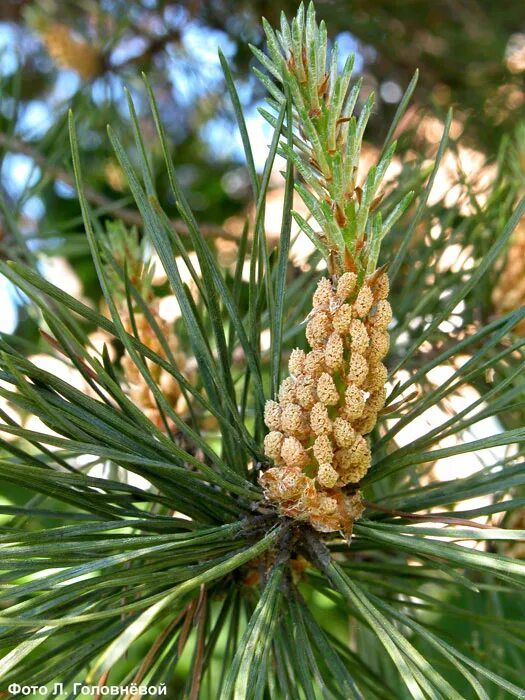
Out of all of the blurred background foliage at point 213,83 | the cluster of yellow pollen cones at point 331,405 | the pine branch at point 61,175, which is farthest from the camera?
the blurred background foliage at point 213,83

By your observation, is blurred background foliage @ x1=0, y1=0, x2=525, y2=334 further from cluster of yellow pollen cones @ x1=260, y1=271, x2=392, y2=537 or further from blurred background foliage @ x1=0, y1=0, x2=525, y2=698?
cluster of yellow pollen cones @ x1=260, y1=271, x2=392, y2=537

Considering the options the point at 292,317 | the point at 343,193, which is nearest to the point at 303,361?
the point at 343,193

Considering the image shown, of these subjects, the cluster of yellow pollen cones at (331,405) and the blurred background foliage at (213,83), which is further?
the blurred background foliage at (213,83)

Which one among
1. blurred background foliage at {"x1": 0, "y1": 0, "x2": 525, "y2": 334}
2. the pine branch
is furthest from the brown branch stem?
blurred background foliage at {"x1": 0, "y1": 0, "x2": 525, "y2": 334}

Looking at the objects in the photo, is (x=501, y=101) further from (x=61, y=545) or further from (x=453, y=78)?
(x=61, y=545)

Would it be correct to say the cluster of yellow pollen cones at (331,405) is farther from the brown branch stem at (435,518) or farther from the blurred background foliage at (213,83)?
the blurred background foliage at (213,83)

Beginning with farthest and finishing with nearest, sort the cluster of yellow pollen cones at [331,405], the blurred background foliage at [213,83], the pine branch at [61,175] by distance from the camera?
the blurred background foliage at [213,83], the pine branch at [61,175], the cluster of yellow pollen cones at [331,405]

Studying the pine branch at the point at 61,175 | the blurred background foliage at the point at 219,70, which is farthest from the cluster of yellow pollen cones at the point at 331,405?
the blurred background foliage at the point at 219,70

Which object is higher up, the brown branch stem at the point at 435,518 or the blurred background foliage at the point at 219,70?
the blurred background foliage at the point at 219,70

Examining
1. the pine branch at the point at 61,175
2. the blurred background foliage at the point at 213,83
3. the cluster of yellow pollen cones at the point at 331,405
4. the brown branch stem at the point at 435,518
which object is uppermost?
the blurred background foliage at the point at 213,83
